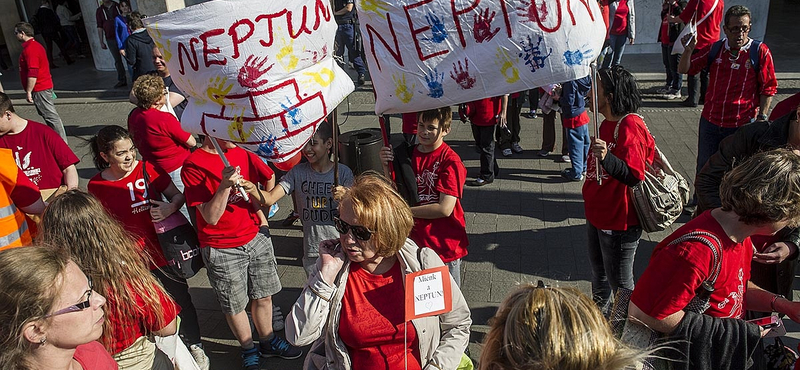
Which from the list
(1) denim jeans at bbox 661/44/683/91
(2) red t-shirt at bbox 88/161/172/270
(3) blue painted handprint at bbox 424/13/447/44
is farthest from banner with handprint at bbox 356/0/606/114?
(1) denim jeans at bbox 661/44/683/91

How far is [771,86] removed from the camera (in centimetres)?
509

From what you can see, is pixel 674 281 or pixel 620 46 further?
pixel 620 46

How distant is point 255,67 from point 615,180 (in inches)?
86.9

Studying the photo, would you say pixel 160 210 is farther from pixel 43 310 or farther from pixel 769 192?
pixel 769 192

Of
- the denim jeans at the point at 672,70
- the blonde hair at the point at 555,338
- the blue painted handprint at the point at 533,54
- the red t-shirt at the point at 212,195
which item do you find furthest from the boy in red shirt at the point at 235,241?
the denim jeans at the point at 672,70

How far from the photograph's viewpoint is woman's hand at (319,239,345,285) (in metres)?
2.50

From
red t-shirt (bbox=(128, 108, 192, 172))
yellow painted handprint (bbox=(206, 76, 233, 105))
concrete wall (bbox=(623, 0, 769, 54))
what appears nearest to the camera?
yellow painted handprint (bbox=(206, 76, 233, 105))

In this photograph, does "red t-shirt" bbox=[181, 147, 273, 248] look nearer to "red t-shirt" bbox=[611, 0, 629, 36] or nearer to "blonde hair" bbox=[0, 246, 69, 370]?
"blonde hair" bbox=[0, 246, 69, 370]

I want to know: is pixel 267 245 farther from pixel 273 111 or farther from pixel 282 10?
pixel 282 10

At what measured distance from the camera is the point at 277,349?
13.3 ft

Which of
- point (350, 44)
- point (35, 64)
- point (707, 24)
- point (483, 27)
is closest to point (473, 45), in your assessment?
point (483, 27)

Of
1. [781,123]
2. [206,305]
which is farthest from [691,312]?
[206,305]

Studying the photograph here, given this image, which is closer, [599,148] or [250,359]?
[599,148]

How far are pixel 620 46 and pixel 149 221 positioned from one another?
850 centimetres
